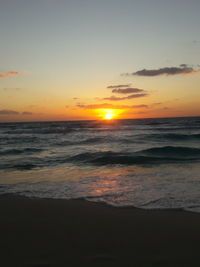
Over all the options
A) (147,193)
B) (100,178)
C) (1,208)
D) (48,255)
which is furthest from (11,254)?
(100,178)

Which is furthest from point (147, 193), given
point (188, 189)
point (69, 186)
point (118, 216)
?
point (69, 186)

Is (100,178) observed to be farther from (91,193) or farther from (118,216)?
(118,216)

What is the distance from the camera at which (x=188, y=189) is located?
19.9 ft

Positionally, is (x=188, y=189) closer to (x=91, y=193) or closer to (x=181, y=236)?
(x=91, y=193)

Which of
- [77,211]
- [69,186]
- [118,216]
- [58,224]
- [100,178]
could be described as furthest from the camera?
[100,178]

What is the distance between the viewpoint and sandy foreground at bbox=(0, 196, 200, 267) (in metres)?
3.03

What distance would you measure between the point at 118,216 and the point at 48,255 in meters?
1.61

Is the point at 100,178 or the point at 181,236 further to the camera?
the point at 100,178

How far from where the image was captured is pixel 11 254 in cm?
317

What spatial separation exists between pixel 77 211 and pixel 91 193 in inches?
51.0

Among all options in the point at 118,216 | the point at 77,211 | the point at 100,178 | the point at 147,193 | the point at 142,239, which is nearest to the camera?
the point at 142,239

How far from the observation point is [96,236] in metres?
3.65

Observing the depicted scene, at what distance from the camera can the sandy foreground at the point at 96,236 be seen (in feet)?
9.95

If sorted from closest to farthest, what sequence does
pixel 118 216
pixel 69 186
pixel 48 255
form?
pixel 48 255 → pixel 118 216 → pixel 69 186
